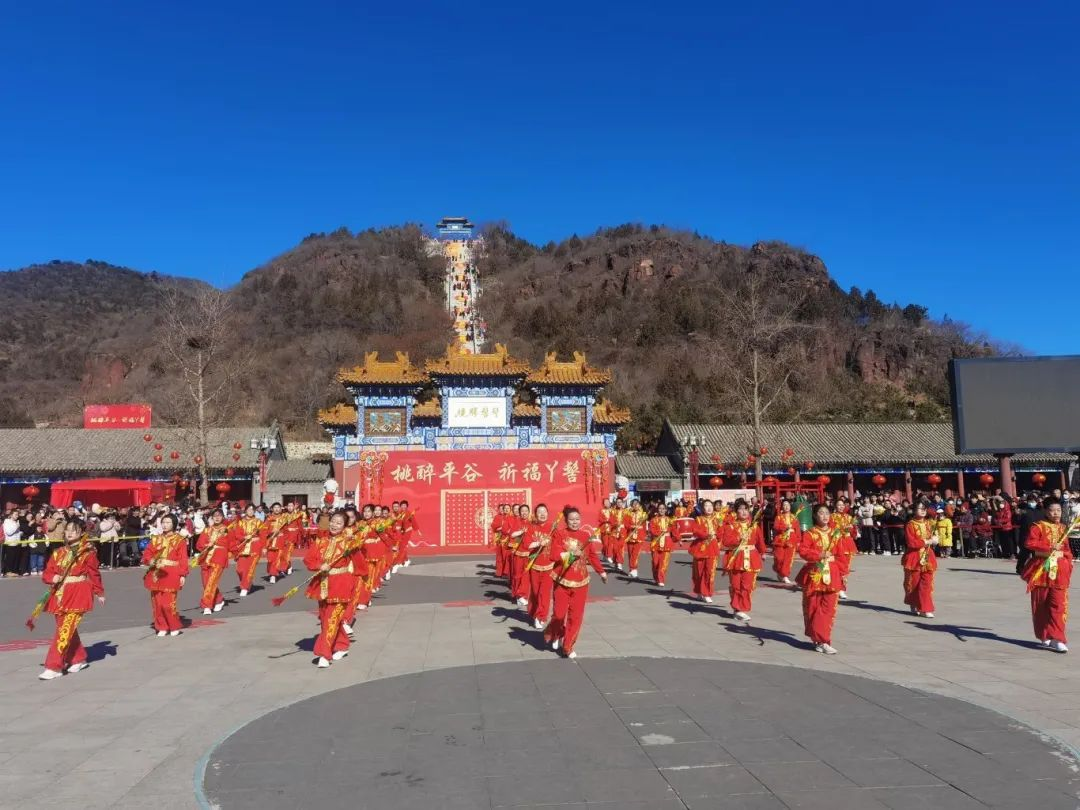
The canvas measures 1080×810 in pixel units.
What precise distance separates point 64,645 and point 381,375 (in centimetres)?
1735

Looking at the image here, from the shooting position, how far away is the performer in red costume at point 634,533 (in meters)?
14.1

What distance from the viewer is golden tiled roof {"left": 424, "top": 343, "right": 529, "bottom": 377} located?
23609 mm

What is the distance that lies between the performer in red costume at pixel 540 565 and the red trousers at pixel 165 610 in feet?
13.5

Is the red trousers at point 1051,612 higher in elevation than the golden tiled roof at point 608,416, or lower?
lower

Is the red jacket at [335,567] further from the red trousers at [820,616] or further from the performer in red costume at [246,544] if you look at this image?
the performer in red costume at [246,544]

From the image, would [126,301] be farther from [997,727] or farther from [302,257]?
[997,727]

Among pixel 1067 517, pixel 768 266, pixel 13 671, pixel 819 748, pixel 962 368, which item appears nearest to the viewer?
pixel 819 748

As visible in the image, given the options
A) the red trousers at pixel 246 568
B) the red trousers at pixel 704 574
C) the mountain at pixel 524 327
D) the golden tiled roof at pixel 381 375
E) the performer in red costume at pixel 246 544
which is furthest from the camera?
the mountain at pixel 524 327

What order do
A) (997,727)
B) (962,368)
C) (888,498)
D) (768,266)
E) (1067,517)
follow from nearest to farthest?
1. (997,727)
2. (1067,517)
3. (962,368)
4. (888,498)
5. (768,266)

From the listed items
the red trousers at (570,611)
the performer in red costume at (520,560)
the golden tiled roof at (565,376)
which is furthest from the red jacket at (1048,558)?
the golden tiled roof at (565,376)

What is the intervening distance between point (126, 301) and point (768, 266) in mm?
72385

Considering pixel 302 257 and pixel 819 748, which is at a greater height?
pixel 302 257

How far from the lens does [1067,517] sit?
1477cm

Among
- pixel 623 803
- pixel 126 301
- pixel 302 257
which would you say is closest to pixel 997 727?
pixel 623 803
